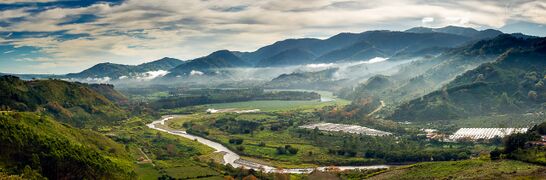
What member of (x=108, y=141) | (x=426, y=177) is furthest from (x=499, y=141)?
(x=108, y=141)

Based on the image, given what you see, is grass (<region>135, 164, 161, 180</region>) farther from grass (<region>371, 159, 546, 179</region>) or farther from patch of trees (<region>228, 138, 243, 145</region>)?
grass (<region>371, 159, 546, 179</region>)

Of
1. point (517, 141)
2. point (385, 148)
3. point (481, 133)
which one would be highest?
point (517, 141)

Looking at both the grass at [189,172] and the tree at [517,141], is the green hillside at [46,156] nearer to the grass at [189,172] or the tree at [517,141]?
the grass at [189,172]

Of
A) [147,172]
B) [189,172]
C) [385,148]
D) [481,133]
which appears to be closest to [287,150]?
[385,148]

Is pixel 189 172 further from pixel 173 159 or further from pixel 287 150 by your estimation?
pixel 287 150

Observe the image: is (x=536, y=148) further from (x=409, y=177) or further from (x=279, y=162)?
(x=279, y=162)

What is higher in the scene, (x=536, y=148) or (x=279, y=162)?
(x=536, y=148)
